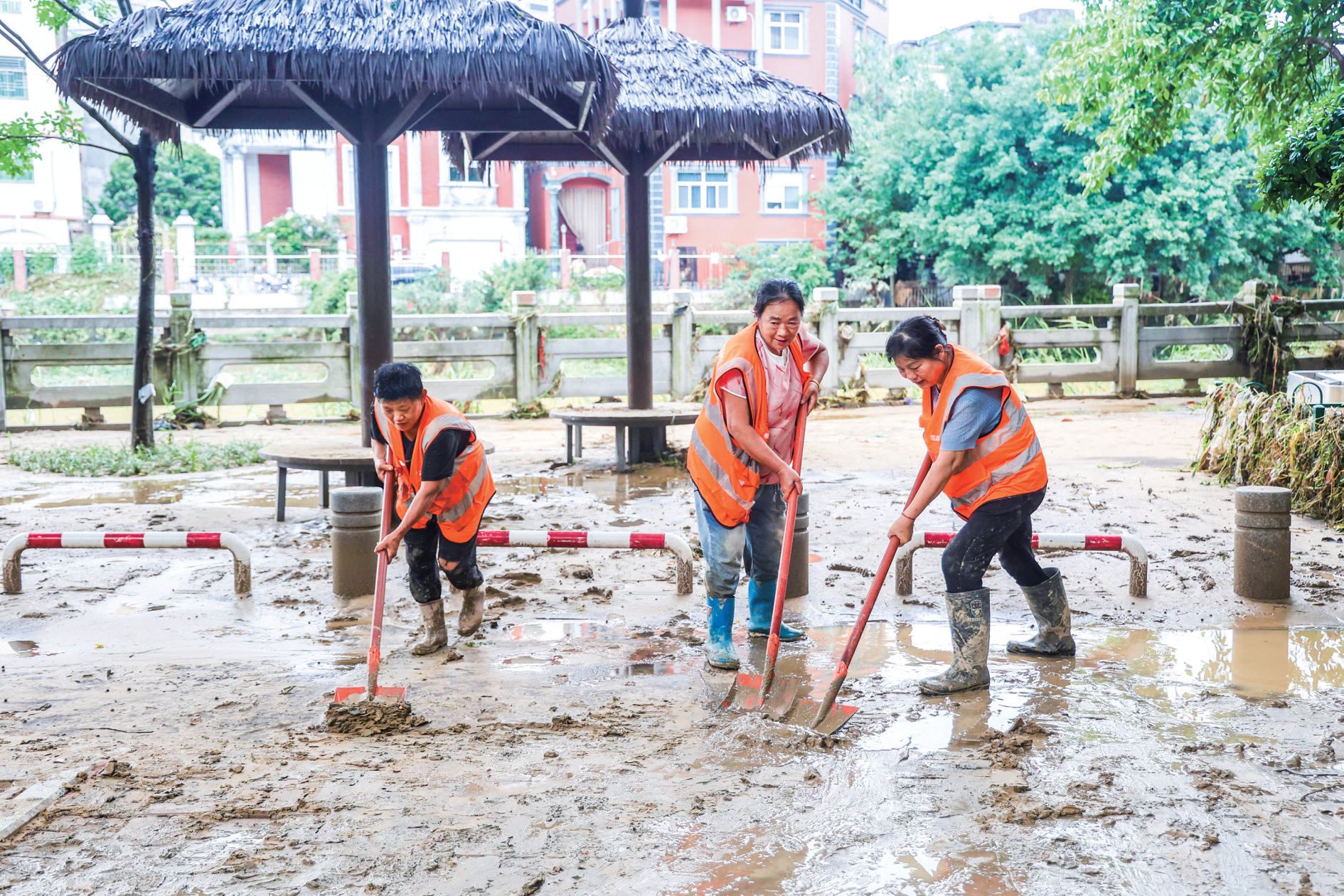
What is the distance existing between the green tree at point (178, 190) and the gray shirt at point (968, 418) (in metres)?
33.4

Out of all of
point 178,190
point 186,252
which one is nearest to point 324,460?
point 186,252

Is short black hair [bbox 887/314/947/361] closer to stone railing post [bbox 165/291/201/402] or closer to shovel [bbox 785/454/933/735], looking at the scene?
shovel [bbox 785/454/933/735]

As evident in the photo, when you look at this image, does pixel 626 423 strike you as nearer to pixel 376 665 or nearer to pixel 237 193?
pixel 376 665

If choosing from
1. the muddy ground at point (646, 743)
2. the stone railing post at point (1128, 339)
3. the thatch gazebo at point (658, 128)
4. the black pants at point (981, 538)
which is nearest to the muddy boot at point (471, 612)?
the muddy ground at point (646, 743)

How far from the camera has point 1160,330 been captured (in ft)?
52.9

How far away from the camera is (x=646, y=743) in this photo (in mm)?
4066

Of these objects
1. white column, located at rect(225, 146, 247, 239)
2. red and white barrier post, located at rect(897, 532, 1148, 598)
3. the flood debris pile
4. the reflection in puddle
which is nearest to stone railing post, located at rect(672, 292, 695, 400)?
the reflection in puddle

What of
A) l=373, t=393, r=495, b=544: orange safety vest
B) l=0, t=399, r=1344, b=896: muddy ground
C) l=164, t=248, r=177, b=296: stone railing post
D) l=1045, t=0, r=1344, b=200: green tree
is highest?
l=1045, t=0, r=1344, b=200: green tree

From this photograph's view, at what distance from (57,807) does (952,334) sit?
46.0ft

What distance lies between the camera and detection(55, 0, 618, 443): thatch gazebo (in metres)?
7.30

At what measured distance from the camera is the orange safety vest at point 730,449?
4785mm

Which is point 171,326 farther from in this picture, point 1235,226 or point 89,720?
point 1235,226

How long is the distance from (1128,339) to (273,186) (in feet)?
83.7

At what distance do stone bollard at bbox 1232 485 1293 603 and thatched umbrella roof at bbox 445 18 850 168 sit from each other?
569 centimetres
